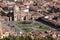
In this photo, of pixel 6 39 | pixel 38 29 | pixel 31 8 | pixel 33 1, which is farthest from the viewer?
pixel 33 1

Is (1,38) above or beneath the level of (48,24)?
above

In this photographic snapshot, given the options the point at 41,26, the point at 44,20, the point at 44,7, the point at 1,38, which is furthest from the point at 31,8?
the point at 1,38

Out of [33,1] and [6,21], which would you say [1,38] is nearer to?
[6,21]

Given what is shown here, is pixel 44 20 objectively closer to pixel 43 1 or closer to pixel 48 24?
pixel 48 24

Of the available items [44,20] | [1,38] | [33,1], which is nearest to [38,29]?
[44,20]

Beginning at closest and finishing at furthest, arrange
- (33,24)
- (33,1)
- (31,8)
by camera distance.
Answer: (33,24)
(31,8)
(33,1)

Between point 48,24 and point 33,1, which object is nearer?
point 48,24
